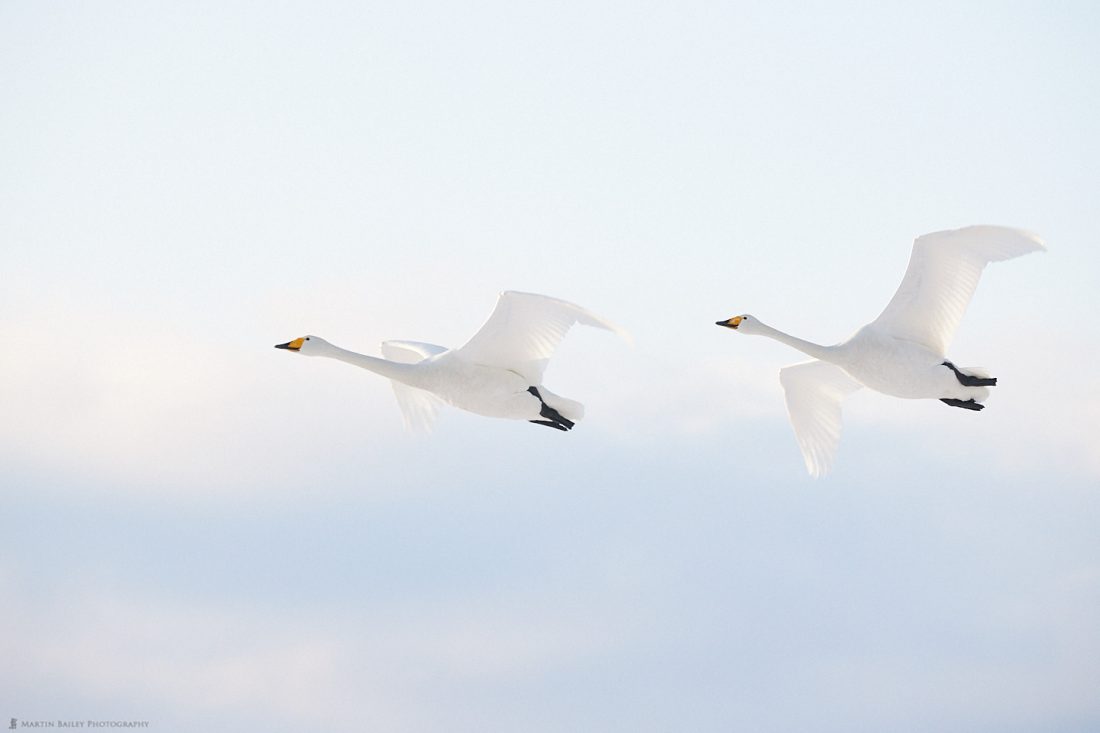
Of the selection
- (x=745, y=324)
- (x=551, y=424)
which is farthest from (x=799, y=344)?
(x=551, y=424)

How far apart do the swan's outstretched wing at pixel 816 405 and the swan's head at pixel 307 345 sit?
7.68 m

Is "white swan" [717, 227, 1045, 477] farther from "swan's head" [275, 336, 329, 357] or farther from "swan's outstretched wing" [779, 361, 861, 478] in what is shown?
"swan's head" [275, 336, 329, 357]

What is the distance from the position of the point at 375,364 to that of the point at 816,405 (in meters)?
7.62

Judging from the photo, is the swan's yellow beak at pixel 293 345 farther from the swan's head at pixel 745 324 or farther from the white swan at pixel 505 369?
the swan's head at pixel 745 324

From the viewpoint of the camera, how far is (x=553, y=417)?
90.3ft

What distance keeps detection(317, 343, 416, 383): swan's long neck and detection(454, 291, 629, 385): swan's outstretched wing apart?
835 millimetres

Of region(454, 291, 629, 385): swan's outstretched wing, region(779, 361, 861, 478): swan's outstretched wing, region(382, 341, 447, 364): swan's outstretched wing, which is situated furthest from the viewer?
region(779, 361, 861, 478): swan's outstretched wing

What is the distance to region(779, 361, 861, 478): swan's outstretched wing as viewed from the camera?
30.7 m

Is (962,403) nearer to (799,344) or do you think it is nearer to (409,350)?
(799,344)

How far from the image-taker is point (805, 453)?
30.8 meters

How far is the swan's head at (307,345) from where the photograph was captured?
1139 inches

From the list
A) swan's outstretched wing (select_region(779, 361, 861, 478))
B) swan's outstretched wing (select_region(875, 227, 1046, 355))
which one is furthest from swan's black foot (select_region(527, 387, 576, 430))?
swan's outstretched wing (select_region(875, 227, 1046, 355))

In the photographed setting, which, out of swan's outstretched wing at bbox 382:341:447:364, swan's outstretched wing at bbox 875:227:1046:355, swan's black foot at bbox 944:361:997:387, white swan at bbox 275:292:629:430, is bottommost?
swan's black foot at bbox 944:361:997:387

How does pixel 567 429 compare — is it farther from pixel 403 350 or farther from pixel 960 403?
pixel 960 403
